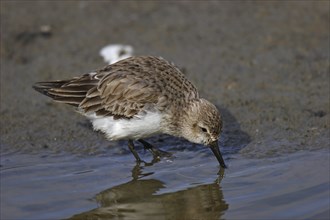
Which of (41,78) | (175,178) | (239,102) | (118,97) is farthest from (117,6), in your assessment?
(175,178)

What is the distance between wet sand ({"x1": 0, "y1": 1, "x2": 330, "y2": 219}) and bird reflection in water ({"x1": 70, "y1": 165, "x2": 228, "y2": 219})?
0.07ft

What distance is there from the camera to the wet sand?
21.9 ft

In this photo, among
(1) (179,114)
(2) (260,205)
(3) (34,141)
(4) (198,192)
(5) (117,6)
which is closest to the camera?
(2) (260,205)

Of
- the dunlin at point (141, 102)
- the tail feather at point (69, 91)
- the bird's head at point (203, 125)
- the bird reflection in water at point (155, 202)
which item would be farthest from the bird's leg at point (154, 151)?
the tail feather at point (69, 91)

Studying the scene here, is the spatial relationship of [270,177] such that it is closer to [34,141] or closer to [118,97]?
[118,97]

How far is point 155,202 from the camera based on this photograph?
6.70 m

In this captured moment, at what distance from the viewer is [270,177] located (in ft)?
23.5

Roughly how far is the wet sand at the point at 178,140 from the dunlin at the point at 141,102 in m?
0.42

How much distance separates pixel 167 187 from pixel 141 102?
42.7 inches

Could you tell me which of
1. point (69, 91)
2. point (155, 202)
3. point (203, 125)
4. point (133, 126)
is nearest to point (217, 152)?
point (203, 125)

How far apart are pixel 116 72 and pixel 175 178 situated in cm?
149

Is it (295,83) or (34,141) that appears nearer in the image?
(34,141)

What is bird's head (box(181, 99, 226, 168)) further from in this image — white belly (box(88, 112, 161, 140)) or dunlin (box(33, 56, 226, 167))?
white belly (box(88, 112, 161, 140))

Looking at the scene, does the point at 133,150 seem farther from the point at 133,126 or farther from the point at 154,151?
the point at 133,126
